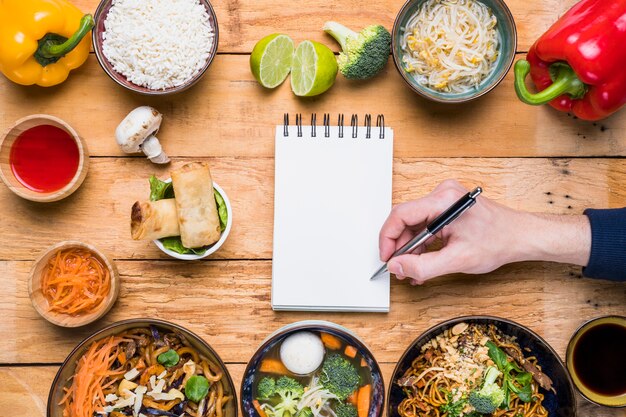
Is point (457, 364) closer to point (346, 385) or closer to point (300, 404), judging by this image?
point (346, 385)

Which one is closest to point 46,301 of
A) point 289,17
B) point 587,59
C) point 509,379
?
point 289,17

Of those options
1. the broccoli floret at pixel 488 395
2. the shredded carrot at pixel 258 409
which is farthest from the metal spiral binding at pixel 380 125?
the shredded carrot at pixel 258 409

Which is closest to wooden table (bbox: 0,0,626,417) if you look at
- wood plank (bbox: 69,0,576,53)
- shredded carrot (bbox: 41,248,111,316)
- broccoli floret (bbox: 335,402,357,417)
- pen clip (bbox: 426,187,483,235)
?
wood plank (bbox: 69,0,576,53)

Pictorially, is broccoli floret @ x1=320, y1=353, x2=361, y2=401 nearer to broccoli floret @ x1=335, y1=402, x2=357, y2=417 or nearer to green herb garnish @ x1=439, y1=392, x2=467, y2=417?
broccoli floret @ x1=335, y1=402, x2=357, y2=417

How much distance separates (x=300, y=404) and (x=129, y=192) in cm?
90

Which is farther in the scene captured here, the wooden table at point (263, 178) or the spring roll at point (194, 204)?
the wooden table at point (263, 178)

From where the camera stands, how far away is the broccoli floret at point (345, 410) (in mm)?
2055

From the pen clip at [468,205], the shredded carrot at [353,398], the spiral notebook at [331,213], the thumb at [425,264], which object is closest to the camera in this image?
the pen clip at [468,205]

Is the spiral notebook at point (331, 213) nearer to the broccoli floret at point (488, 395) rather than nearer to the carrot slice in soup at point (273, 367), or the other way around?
the carrot slice in soup at point (273, 367)

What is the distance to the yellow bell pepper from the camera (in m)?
2.02

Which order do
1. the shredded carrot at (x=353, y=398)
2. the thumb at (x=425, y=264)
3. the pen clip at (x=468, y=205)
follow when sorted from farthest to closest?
the shredded carrot at (x=353, y=398) < the thumb at (x=425, y=264) < the pen clip at (x=468, y=205)

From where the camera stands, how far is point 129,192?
2.22 metres

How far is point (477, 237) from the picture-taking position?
1.99m

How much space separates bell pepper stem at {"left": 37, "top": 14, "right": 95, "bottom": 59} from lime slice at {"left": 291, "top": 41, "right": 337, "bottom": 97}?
25.7 inches
